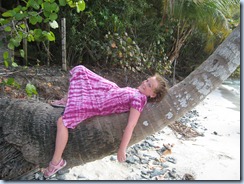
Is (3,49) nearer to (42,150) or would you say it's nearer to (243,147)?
(42,150)

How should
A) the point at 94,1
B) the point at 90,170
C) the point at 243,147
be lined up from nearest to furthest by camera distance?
1. the point at 90,170
2. the point at 243,147
3. the point at 94,1

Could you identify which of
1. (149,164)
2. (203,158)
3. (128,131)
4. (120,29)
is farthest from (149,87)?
(120,29)

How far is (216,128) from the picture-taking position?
4258 mm

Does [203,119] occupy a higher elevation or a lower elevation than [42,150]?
lower

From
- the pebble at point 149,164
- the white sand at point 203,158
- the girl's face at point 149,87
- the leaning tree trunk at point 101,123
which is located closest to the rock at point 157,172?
the pebble at point 149,164

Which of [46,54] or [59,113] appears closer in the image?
[59,113]

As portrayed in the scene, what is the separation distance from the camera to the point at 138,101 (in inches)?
51.4

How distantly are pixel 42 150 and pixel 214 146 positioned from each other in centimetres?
260

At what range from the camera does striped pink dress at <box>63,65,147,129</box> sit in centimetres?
131

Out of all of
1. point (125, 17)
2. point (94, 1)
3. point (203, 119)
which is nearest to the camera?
point (94, 1)

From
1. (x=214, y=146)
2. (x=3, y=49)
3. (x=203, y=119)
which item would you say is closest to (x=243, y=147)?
(x=214, y=146)

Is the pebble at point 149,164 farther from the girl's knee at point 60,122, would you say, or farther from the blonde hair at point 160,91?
the blonde hair at point 160,91

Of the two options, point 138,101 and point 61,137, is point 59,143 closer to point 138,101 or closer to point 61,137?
point 61,137

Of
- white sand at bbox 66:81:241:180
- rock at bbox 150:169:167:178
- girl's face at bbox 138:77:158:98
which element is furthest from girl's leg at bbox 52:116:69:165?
rock at bbox 150:169:167:178
